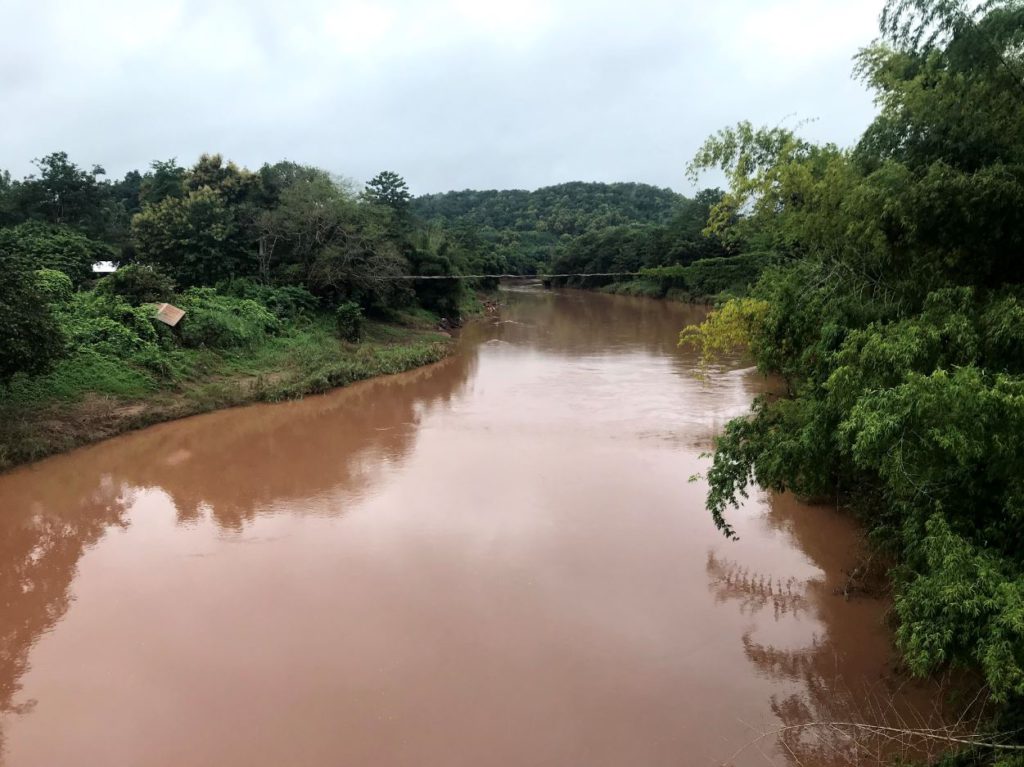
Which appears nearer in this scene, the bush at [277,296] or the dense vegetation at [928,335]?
the dense vegetation at [928,335]

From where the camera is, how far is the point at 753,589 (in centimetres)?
734

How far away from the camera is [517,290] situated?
5600 centimetres

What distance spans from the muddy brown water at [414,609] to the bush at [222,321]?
443 centimetres

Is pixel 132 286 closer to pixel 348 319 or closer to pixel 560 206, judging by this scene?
pixel 348 319

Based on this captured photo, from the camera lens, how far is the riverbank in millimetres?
11625

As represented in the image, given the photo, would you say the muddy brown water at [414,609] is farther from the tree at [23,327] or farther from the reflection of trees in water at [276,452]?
the tree at [23,327]

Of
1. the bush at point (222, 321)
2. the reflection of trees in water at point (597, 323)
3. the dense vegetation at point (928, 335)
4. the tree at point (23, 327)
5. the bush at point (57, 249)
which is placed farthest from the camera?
the reflection of trees in water at point (597, 323)

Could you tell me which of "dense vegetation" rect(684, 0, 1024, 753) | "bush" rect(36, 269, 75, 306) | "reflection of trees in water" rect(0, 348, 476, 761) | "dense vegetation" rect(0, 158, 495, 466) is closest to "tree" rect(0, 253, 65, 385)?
"dense vegetation" rect(0, 158, 495, 466)

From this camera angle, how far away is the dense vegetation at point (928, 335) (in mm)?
3686

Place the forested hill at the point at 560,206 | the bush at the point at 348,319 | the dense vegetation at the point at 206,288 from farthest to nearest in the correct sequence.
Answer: the forested hill at the point at 560,206
the bush at the point at 348,319
the dense vegetation at the point at 206,288

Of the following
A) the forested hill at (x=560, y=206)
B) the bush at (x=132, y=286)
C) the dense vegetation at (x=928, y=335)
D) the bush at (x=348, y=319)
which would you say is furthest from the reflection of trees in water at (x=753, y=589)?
the forested hill at (x=560, y=206)

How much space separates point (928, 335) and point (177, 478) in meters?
10.8

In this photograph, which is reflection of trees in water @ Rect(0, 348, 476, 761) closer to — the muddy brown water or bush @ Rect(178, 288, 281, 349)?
the muddy brown water

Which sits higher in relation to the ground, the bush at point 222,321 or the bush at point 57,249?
the bush at point 57,249
